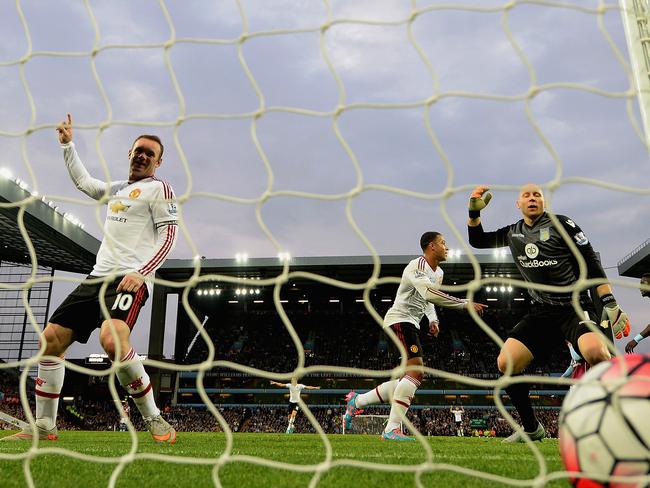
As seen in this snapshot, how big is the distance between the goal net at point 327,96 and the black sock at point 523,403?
201 cm

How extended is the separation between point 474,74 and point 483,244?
1836 millimetres

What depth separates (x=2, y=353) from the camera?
3219cm

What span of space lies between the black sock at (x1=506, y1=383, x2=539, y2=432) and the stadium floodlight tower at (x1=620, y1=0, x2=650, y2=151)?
308cm

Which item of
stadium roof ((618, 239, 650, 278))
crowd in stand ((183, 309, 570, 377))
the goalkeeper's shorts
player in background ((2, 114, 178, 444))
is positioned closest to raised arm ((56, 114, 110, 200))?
player in background ((2, 114, 178, 444))

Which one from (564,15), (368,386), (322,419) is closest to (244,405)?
(322,419)

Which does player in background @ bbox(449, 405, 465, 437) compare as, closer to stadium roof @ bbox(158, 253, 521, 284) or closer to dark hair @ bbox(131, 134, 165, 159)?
stadium roof @ bbox(158, 253, 521, 284)

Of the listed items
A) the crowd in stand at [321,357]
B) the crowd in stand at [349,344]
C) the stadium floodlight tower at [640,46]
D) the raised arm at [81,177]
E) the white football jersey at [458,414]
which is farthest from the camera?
the crowd in stand at [349,344]

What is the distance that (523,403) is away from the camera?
4.73 metres

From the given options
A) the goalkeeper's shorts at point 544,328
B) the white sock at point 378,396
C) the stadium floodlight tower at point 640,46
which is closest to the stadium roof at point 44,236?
the white sock at point 378,396

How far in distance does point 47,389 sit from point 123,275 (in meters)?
1.13

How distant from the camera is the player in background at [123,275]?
12.2 feet

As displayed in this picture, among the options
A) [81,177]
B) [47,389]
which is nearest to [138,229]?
[81,177]

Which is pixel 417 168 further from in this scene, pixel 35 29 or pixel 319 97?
pixel 35 29

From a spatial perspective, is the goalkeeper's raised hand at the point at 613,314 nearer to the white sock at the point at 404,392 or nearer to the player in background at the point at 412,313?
the player in background at the point at 412,313
